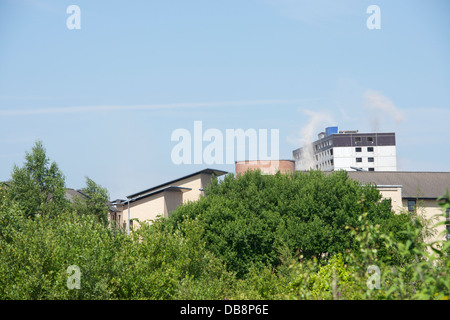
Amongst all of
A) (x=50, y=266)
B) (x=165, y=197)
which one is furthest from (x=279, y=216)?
(x=50, y=266)

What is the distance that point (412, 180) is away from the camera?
8675 cm

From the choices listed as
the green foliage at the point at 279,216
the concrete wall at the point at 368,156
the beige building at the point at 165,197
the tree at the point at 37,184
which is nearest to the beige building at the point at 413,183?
the beige building at the point at 165,197

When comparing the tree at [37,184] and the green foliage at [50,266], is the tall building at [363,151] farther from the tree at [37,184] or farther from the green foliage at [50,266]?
the green foliage at [50,266]

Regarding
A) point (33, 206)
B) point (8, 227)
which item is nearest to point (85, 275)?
point (8, 227)

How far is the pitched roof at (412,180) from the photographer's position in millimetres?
83562

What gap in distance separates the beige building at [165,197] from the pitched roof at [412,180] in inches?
929

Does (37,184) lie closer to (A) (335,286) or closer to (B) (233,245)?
(B) (233,245)

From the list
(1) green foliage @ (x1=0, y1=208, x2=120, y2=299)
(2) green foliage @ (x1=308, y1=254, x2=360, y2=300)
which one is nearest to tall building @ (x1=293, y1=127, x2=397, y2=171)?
(2) green foliage @ (x1=308, y1=254, x2=360, y2=300)

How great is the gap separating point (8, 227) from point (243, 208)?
88.1 feet

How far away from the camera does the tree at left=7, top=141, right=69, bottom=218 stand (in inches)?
2699

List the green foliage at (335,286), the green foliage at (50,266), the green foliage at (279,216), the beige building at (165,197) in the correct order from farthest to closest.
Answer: the beige building at (165,197)
the green foliage at (279,216)
the green foliage at (50,266)
the green foliage at (335,286)

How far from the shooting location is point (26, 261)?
2125cm

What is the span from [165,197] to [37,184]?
1734 cm
